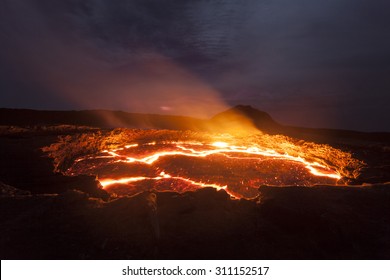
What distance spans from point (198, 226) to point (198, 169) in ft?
18.2

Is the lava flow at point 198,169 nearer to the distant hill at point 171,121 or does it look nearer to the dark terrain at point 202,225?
the dark terrain at point 202,225

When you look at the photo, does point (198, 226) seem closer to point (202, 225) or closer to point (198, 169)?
point (202, 225)

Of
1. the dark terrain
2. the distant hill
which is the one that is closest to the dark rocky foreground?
the dark terrain

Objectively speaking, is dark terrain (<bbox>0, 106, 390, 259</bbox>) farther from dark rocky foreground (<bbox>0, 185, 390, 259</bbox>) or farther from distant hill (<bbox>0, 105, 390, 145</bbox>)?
distant hill (<bbox>0, 105, 390, 145</bbox>)

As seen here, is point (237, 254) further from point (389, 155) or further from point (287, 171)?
point (389, 155)

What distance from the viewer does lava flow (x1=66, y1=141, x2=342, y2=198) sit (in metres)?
7.78

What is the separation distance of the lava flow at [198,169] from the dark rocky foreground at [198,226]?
2.58 m

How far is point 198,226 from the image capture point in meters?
3.87

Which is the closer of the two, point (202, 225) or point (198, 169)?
point (202, 225)

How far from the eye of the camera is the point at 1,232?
12.0ft

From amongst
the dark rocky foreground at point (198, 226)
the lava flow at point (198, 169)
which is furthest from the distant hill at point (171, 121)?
the dark rocky foreground at point (198, 226)

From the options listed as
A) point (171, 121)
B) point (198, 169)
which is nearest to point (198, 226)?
point (198, 169)

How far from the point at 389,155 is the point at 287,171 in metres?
3.90

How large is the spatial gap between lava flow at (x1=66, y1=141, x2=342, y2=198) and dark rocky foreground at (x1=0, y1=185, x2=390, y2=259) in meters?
2.58
